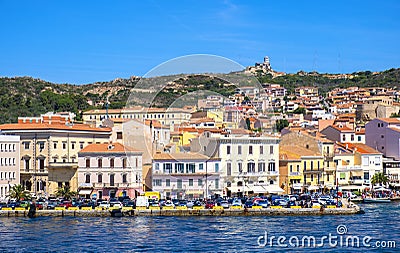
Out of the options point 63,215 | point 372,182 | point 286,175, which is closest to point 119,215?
point 63,215

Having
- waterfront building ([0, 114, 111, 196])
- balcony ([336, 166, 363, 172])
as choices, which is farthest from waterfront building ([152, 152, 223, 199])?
balcony ([336, 166, 363, 172])

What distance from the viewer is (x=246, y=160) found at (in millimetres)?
51406

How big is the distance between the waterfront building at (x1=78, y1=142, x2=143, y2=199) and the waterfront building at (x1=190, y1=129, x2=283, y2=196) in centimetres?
442

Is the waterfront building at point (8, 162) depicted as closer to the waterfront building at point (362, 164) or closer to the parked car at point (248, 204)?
the parked car at point (248, 204)

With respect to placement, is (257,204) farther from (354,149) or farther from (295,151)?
(354,149)

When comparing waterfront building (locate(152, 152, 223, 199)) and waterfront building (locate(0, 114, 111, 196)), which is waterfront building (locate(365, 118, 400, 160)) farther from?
waterfront building (locate(0, 114, 111, 196))

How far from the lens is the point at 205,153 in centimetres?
5112

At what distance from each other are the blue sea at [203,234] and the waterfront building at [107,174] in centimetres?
806

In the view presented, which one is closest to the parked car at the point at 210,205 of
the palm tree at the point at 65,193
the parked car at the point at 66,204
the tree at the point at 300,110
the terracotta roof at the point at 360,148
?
the parked car at the point at 66,204

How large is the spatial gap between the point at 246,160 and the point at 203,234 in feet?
57.6

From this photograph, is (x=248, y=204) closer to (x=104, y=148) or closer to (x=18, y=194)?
(x=104, y=148)

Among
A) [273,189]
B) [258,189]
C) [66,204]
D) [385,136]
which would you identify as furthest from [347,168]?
[66,204]

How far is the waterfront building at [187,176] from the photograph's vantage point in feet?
155

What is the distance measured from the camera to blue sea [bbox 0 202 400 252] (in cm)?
3044
